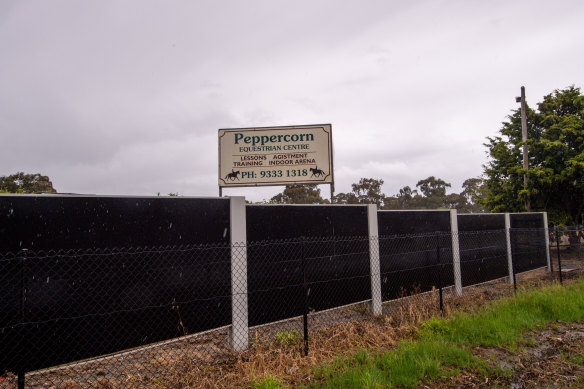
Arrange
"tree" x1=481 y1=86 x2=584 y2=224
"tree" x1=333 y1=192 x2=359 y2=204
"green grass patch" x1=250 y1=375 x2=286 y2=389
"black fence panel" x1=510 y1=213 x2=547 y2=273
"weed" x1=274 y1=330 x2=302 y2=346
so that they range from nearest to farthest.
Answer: "green grass patch" x1=250 y1=375 x2=286 y2=389 < "weed" x1=274 y1=330 x2=302 y2=346 < "black fence panel" x1=510 y1=213 x2=547 y2=273 < "tree" x1=481 y1=86 x2=584 y2=224 < "tree" x1=333 y1=192 x2=359 y2=204

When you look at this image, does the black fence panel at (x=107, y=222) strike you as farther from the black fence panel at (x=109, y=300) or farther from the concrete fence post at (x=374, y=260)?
the concrete fence post at (x=374, y=260)

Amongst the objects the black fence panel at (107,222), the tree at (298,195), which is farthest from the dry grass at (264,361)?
the tree at (298,195)

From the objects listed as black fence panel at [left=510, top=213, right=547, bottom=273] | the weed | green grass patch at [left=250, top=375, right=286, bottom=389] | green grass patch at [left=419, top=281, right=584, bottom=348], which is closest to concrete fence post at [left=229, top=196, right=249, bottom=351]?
the weed

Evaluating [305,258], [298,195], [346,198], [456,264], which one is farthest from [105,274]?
[346,198]

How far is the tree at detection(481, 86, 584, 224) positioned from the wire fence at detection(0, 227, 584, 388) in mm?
10918

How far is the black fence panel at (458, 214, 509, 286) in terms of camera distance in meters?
9.83

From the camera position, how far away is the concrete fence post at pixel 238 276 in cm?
561

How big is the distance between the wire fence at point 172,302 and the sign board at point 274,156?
3.46 meters

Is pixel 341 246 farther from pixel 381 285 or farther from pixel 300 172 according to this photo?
pixel 300 172

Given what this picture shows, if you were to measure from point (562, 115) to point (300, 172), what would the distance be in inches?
565

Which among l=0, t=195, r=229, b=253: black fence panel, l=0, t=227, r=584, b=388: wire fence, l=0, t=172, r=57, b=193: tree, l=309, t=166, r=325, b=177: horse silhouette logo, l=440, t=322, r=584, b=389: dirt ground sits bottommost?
l=440, t=322, r=584, b=389: dirt ground

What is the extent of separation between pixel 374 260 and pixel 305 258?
6.27ft

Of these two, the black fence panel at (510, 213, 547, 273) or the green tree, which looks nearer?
the black fence panel at (510, 213, 547, 273)

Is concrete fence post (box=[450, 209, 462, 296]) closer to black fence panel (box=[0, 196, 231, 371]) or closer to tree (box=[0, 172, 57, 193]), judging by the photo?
black fence panel (box=[0, 196, 231, 371])
